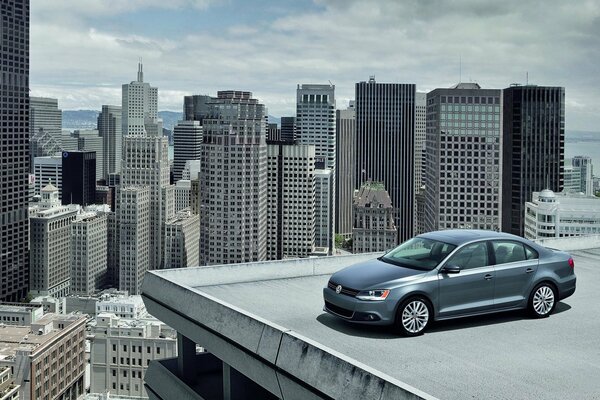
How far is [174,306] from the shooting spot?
7344 mm

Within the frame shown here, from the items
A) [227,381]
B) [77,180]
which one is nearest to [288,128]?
[77,180]

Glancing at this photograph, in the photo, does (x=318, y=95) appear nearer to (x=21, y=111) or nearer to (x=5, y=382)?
(x=21, y=111)

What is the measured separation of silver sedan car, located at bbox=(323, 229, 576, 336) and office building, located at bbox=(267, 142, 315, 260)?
108 metres

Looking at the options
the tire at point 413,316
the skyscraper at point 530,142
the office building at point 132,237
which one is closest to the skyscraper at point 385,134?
the skyscraper at point 530,142

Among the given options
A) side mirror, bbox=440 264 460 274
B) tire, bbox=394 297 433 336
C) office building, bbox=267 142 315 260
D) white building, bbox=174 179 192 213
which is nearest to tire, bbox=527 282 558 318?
side mirror, bbox=440 264 460 274

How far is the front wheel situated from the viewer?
7676 mm

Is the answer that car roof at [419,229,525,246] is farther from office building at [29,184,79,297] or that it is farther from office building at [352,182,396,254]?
office building at [29,184,79,297]

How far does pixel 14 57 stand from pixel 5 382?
91.9 meters

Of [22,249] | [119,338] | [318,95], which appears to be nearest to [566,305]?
[119,338]

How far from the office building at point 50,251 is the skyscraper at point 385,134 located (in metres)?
79.4

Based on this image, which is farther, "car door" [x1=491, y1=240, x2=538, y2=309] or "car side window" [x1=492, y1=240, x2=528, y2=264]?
"car side window" [x1=492, y1=240, x2=528, y2=264]

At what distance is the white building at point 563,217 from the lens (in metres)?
72.4

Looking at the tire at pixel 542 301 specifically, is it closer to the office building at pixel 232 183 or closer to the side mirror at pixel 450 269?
the side mirror at pixel 450 269

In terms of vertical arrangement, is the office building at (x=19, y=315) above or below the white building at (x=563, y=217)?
below
